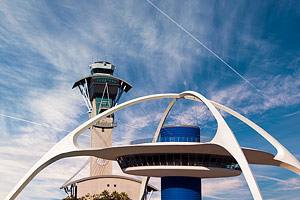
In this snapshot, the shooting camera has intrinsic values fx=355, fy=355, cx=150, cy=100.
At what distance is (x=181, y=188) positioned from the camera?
2093 inches

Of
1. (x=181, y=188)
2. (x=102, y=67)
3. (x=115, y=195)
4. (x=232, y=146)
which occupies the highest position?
(x=102, y=67)

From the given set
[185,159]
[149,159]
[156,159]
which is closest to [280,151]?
[185,159]

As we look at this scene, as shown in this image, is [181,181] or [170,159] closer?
[170,159]

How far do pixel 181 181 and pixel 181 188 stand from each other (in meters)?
1.03

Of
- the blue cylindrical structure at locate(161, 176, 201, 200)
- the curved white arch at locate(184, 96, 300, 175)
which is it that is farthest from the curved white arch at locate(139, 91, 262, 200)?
the blue cylindrical structure at locate(161, 176, 201, 200)

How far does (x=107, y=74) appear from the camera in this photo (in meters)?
107

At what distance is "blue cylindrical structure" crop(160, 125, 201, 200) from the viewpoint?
5288 cm

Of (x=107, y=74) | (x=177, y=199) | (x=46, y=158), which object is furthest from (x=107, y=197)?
(x=107, y=74)

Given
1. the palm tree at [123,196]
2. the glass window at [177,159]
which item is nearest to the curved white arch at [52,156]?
the glass window at [177,159]

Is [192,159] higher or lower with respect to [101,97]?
lower

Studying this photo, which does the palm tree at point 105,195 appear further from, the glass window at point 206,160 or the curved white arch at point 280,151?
the curved white arch at point 280,151

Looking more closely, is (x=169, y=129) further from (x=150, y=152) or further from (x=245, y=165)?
(x=245, y=165)

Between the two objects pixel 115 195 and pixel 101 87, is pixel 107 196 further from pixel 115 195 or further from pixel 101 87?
pixel 101 87

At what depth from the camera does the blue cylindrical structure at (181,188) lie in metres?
52.7
